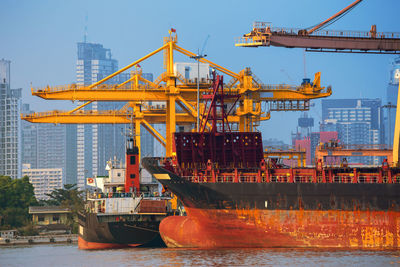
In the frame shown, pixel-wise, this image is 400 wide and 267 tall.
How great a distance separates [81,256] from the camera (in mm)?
49969

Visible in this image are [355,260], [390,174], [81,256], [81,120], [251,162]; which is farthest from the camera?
[81,120]

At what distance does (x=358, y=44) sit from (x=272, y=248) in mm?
15842

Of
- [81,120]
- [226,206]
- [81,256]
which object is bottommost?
[81,256]

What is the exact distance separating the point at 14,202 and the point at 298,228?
61436 mm

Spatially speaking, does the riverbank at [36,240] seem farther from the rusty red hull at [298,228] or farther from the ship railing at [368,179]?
the ship railing at [368,179]

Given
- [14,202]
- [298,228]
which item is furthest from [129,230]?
[14,202]

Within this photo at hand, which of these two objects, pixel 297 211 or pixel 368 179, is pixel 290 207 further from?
pixel 368 179

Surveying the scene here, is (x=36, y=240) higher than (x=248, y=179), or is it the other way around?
(x=248, y=179)

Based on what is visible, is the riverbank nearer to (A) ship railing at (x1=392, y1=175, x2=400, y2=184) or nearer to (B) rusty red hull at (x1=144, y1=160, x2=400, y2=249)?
(B) rusty red hull at (x1=144, y1=160, x2=400, y2=249)

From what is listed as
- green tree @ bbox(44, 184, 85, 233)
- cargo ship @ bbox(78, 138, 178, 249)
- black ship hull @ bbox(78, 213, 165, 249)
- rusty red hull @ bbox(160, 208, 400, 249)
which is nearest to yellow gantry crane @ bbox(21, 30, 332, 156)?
cargo ship @ bbox(78, 138, 178, 249)

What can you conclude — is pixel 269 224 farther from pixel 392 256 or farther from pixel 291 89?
pixel 291 89

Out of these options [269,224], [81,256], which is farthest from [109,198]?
[269,224]

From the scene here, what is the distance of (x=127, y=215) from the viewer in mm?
52906

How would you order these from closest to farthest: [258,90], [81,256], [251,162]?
[81,256] → [251,162] → [258,90]
